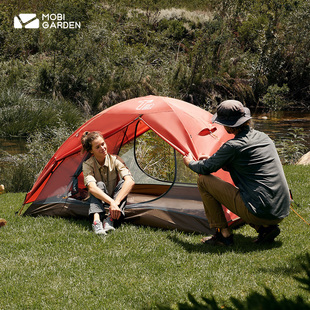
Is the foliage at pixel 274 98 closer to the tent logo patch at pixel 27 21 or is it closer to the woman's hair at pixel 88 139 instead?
the tent logo patch at pixel 27 21

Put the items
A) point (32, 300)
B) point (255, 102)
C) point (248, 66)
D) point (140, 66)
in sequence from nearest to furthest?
1. point (32, 300)
2. point (140, 66)
3. point (255, 102)
4. point (248, 66)

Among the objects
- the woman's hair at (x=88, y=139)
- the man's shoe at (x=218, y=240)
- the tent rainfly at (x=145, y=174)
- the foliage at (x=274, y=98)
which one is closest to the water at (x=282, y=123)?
the foliage at (x=274, y=98)

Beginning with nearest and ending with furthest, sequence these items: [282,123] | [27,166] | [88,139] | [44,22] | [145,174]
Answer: [88,139], [145,174], [27,166], [282,123], [44,22]

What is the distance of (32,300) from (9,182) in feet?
15.7

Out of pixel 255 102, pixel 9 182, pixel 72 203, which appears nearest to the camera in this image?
pixel 72 203

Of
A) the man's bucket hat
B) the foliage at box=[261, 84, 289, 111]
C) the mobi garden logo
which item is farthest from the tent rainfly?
the foliage at box=[261, 84, 289, 111]

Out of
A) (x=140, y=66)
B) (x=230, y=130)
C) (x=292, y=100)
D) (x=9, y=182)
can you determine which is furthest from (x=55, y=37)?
(x=230, y=130)

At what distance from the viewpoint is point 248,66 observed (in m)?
17.6

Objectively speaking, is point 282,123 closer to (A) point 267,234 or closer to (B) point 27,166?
(B) point 27,166

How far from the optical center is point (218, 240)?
385 cm

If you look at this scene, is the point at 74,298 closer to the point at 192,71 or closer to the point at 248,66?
the point at 192,71

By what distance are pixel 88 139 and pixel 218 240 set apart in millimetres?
1674

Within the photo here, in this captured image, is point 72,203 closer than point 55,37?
Yes

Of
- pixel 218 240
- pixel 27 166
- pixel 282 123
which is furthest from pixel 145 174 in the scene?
pixel 282 123
